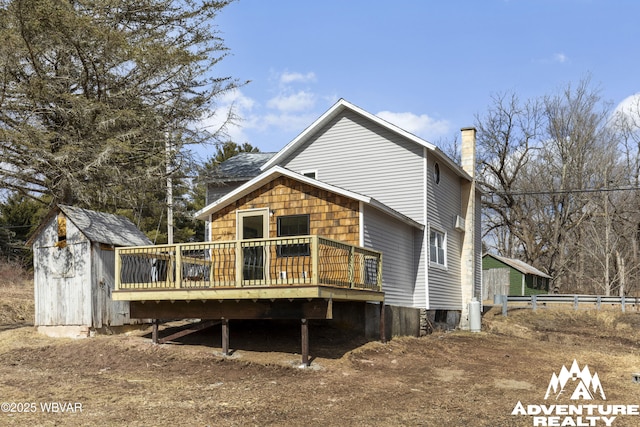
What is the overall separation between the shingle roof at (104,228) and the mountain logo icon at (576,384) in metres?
11.6

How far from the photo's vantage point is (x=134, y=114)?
19641 millimetres

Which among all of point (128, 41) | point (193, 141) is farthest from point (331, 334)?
point (128, 41)

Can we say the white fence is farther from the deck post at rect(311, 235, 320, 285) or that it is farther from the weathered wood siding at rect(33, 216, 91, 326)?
the weathered wood siding at rect(33, 216, 91, 326)

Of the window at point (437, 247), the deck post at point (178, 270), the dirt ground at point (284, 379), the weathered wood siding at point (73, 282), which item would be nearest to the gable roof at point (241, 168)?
the window at point (437, 247)

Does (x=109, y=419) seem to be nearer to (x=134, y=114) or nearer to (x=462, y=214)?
(x=134, y=114)

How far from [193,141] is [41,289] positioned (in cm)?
736

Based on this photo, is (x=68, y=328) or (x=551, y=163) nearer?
(x=68, y=328)

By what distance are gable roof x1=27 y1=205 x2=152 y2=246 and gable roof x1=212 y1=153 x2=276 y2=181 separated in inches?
218

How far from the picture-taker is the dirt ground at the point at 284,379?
9844mm

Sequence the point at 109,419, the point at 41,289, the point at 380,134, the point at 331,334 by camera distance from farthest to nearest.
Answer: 1. the point at 380,134
2. the point at 41,289
3. the point at 331,334
4. the point at 109,419

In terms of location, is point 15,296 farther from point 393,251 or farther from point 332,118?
point 393,251

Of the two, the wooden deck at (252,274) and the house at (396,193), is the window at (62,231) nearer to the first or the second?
the wooden deck at (252,274)

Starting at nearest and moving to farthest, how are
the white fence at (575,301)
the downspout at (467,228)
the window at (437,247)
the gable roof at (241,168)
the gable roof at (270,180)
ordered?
the gable roof at (270,180)
the window at (437,247)
the gable roof at (241,168)
the downspout at (467,228)
the white fence at (575,301)

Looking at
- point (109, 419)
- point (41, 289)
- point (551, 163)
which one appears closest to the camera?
point (109, 419)
